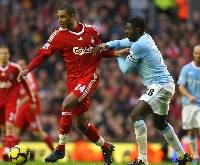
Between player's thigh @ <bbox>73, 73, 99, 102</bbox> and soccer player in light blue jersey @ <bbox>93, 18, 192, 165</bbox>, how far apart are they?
0.52 metres

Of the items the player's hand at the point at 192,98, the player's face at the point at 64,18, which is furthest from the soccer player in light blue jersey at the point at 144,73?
the player's hand at the point at 192,98

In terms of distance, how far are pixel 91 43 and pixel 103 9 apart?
14352mm

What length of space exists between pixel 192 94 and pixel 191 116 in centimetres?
48

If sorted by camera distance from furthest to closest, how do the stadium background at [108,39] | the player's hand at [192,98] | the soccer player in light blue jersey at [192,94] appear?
the stadium background at [108,39] < the soccer player in light blue jersey at [192,94] < the player's hand at [192,98]

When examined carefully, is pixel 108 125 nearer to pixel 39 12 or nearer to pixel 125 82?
pixel 125 82

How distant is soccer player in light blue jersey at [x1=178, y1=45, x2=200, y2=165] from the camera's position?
17703mm

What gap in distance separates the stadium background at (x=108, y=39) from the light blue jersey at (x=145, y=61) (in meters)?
8.62

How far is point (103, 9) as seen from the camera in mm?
28906

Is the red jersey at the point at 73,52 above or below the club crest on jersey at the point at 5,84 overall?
above

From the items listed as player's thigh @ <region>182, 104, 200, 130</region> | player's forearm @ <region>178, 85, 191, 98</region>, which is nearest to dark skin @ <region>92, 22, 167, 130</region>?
player's forearm @ <region>178, 85, 191, 98</region>

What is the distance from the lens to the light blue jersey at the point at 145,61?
1408cm

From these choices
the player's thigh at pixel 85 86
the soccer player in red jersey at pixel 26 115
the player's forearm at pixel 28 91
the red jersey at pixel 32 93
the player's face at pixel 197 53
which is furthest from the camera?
the soccer player in red jersey at pixel 26 115

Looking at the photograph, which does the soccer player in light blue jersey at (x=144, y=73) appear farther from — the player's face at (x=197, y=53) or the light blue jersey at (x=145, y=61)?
the player's face at (x=197, y=53)

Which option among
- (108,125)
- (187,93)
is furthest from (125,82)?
(187,93)
